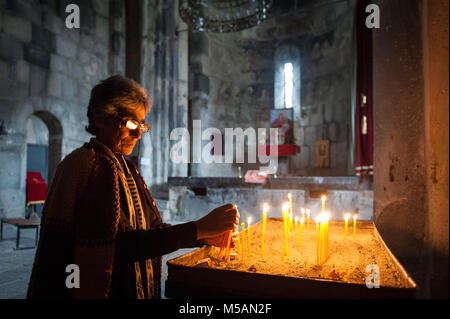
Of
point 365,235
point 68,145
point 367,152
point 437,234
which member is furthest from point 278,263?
point 68,145

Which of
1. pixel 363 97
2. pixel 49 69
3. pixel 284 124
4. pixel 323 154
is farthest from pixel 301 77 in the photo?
pixel 49 69

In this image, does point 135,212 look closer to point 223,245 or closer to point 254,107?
point 223,245

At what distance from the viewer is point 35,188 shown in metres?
6.83

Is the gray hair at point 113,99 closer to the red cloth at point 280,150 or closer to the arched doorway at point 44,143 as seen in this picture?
the arched doorway at point 44,143

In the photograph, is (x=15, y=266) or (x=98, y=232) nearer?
(x=98, y=232)

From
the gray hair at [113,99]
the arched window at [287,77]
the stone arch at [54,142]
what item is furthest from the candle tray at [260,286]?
the arched window at [287,77]

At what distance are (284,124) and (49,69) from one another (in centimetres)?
873

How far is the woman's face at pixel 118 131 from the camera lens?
1.53 metres

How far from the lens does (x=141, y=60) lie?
9.34 meters

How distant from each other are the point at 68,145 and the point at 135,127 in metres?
6.92

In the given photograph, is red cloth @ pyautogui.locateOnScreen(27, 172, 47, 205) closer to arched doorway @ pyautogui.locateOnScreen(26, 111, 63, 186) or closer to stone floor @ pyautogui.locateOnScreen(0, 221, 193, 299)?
arched doorway @ pyautogui.locateOnScreen(26, 111, 63, 186)

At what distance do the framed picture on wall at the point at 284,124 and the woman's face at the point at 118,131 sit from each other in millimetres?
11294

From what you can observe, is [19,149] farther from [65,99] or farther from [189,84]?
[189,84]

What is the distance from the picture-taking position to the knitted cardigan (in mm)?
1249
